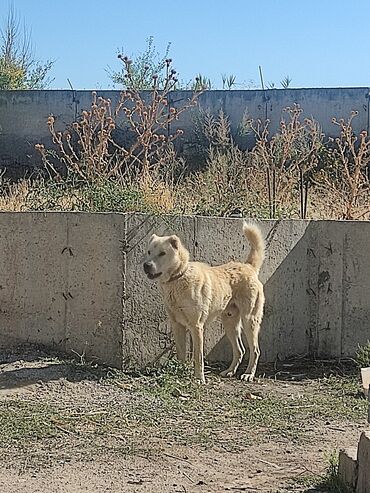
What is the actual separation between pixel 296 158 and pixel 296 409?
213 inches

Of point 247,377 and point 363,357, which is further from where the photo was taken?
point 363,357

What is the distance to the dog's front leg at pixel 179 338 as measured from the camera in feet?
26.0

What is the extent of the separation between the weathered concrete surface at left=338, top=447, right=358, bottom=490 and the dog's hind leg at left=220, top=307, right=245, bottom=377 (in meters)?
3.63

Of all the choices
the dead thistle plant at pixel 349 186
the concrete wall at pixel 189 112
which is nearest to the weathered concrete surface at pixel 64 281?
the dead thistle plant at pixel 349 186

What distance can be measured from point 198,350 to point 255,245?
1.35 m

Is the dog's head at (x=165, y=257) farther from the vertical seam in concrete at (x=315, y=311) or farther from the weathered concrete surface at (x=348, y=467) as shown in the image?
the weathered concrete surface at (x=348, y=467)

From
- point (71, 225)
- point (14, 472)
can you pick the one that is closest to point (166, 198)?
point (71, 225)

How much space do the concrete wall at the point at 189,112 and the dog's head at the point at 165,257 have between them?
11.6m

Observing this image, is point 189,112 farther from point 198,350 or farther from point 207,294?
point 198,350

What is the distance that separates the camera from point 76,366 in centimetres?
791

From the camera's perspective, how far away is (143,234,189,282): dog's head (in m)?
7.62

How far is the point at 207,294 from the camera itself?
7816 mm

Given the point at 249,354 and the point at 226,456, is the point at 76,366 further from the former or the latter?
the point at 226,456

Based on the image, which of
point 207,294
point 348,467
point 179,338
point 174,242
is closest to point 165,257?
point 174,242
